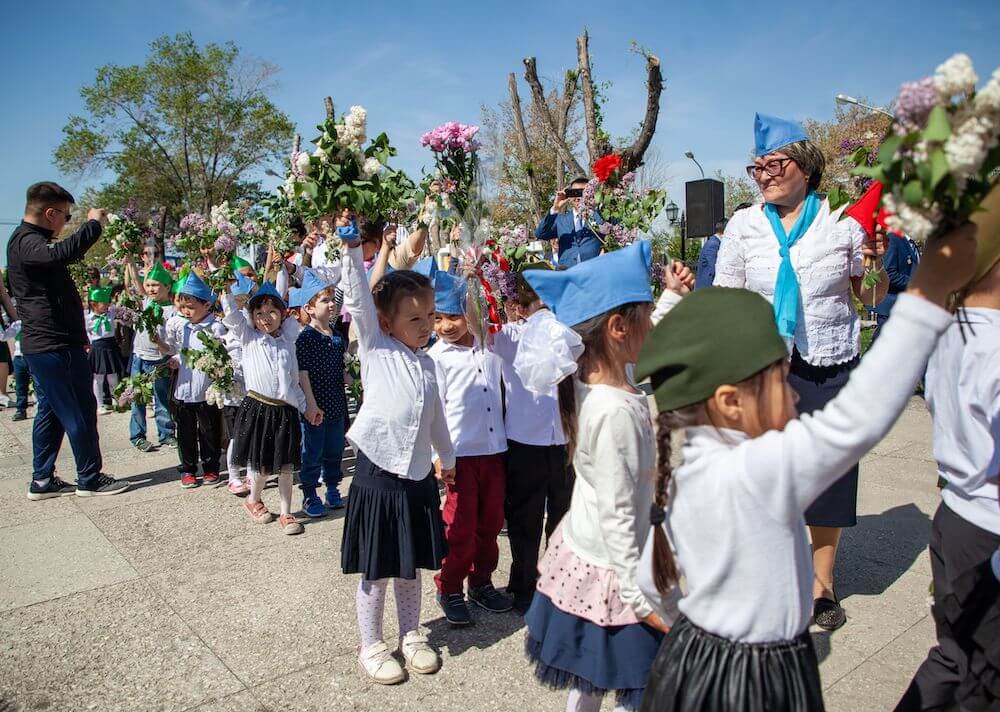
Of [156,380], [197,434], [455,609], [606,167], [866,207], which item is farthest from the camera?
[156,380]

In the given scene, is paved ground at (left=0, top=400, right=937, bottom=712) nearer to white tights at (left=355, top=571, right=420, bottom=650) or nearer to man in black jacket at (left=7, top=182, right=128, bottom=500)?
white tights at (left=355, top=571, right=420, bottom=650)

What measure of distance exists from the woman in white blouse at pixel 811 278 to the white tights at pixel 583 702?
1754mm

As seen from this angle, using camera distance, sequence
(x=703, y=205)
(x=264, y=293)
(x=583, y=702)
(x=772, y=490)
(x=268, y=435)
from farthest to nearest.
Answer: (x=703, y=205) < (x=264, y=293) < (x=268, y=435) < (x=583, y=702) < (x=772, y=490)

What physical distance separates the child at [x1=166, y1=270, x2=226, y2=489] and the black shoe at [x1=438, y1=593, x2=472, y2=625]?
10.5 feet

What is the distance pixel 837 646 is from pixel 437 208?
109 inches

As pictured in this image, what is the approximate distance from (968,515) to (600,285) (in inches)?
50.4

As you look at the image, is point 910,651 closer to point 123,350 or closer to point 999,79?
point 999,79

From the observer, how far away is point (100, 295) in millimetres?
9750

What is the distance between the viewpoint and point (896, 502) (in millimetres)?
5242

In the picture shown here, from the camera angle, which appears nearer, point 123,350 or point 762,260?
point 762,260

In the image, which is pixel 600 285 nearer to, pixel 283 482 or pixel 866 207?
pixel 866 207

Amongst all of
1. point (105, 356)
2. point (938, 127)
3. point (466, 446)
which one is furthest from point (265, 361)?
Answer: point (105, 356)

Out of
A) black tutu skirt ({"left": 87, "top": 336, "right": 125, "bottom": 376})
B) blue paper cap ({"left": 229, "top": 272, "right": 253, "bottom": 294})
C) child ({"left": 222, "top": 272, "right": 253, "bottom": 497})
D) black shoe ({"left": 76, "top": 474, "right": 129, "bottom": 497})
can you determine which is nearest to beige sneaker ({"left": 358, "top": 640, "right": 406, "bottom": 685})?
child ({"left": 222, "top": 272, "right": 253, "bottom": 497})

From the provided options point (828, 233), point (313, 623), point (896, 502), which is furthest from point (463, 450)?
point (896, 502)
